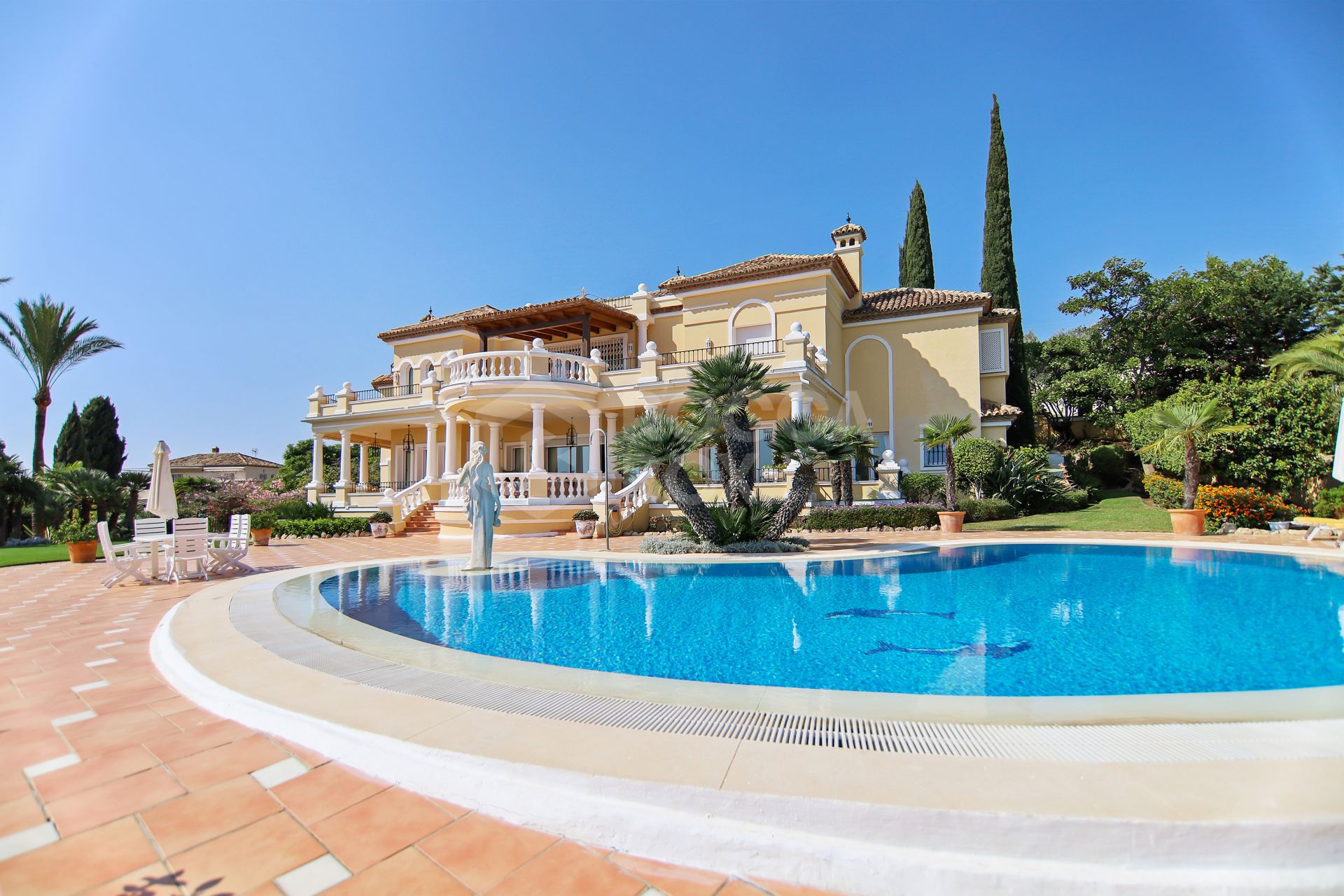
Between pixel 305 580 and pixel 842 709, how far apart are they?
9.18 metres

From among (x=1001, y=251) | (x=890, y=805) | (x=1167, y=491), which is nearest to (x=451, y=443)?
(x=890, y=805)

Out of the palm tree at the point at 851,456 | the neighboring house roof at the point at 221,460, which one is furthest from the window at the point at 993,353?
the neighboring house roof at the point at 221,460

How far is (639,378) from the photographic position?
71.0 feet

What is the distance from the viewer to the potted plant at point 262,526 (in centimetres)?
1822

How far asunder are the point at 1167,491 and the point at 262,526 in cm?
2664

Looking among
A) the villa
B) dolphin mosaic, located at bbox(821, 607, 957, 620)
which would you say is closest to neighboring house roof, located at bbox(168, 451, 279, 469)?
the villa

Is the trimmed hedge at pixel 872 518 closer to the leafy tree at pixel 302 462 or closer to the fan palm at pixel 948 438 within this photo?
the fan palm at pixel 948 438

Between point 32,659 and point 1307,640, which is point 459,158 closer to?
point 32,659

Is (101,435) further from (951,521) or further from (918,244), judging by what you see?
(918,244)

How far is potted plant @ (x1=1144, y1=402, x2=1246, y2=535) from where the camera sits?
15.3m

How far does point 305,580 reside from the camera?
32.5 ft

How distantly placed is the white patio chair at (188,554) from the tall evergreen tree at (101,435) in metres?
28.1

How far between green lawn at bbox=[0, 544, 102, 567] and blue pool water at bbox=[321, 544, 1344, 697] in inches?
362

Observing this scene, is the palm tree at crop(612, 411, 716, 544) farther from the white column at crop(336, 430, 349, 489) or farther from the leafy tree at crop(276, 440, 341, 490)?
the leafy tree at crop(276, 440, 341, 490)
